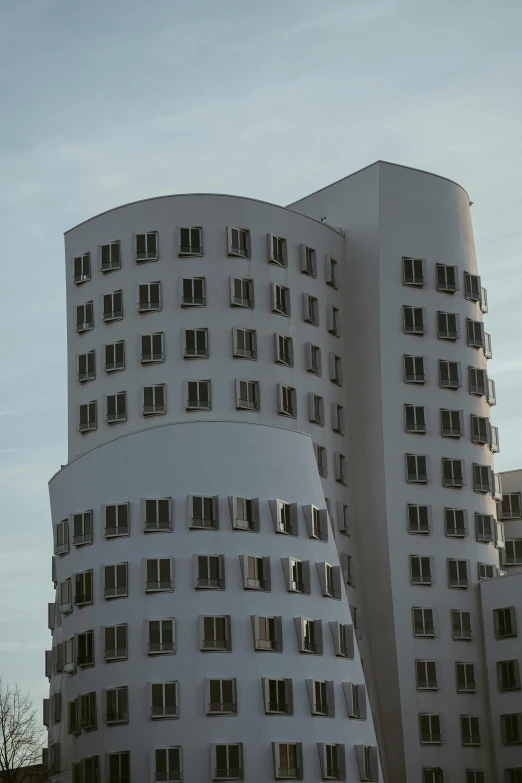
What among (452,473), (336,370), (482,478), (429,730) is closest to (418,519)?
(452,473)

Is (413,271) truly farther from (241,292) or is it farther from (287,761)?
(287,761)

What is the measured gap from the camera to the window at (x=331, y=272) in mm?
78375

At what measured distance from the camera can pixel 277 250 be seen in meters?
76.2

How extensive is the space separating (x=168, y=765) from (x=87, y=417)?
21872mm

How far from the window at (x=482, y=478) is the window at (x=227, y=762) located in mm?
23536

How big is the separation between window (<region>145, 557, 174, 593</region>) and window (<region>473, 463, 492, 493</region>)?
21.8 meters

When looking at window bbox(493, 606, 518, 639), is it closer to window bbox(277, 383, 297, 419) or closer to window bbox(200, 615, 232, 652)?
window bbox(277, 383, 297, 419)

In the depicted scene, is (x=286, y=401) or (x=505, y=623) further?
(x=286, y=401)

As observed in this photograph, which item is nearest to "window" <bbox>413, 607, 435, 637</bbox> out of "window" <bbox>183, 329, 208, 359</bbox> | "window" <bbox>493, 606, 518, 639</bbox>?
"window" <bbox>493, 606, 518, 639</bbox>

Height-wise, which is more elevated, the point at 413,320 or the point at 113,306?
the point at 113,306

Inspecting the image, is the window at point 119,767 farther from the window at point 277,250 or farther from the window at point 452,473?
the window at point 277,250

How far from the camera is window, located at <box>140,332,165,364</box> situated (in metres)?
73.1

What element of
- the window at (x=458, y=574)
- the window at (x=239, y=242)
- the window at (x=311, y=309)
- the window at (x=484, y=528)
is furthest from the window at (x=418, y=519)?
the window at (x=239, y=242)

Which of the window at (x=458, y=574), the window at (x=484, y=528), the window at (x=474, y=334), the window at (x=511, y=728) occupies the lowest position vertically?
the window at (x=511, y=728)
